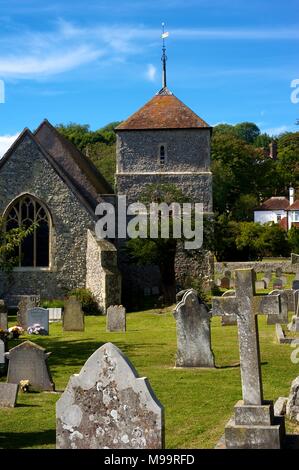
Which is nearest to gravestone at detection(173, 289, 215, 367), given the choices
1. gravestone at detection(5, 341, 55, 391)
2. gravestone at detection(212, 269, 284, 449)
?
gravestone at detection(5, 341, 55, 391)

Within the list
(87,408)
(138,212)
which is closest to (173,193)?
(138,212)

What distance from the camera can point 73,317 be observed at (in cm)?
2220

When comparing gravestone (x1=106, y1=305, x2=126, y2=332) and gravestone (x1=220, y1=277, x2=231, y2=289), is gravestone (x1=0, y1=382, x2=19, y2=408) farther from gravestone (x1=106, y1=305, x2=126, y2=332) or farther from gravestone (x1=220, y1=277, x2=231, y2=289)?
gravestone (x1=220, y1=277, x2=231, y2=289)

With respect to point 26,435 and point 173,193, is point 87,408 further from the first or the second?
point 173,193

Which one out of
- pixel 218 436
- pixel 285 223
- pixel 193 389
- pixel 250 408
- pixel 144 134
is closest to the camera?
pixel 250 408

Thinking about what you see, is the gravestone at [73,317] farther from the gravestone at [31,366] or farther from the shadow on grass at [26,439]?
the shadow on grass at [26,439]

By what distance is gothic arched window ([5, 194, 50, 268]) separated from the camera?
31.5m

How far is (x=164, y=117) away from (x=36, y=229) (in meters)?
9.22

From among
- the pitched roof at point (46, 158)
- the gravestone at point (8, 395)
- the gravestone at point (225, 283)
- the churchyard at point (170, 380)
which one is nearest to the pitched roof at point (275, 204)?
the gravestone at point (225, 283)

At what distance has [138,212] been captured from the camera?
34875 mm

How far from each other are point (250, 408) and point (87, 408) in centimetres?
193

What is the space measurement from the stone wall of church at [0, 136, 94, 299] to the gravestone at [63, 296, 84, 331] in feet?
30.4

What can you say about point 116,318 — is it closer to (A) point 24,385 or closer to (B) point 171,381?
(B) point 171,381

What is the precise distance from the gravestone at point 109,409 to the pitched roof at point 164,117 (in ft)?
95.8
